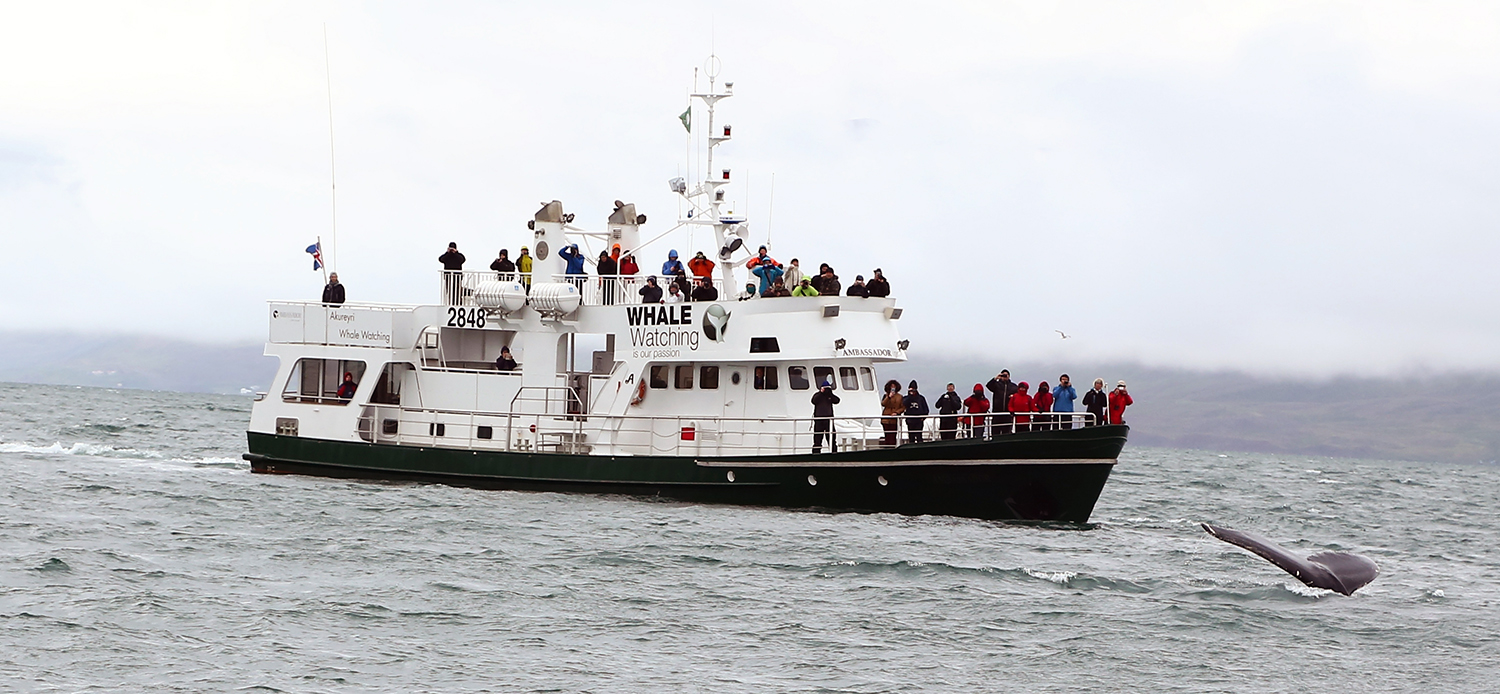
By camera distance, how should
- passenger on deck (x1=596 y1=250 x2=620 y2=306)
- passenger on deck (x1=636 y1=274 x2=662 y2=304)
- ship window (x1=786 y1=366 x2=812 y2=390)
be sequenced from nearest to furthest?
ship window (x1=786 y1=366 x2=812 y2=390) < passenger on deck (x1=636 y1=274 x2=662 y2=304) < passenger on deck (x1=596 y1=250 x2=620 y2=306)

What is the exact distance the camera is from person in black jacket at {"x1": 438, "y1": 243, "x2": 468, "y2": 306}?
29.0 metres

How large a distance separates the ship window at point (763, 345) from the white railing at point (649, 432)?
1193 millimetres

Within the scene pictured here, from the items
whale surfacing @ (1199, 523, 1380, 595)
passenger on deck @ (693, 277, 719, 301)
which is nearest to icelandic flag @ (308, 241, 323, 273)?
passenger on deck @ (693, 277, 719, 301)

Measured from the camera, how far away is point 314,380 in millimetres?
30094

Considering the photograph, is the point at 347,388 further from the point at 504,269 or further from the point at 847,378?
the point at 847,378

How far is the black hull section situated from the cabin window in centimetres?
416

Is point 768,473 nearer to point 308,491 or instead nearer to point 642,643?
point 308,491

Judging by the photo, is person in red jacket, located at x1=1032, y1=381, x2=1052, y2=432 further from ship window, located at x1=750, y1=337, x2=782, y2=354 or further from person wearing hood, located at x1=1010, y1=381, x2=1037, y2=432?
ship window, located at x1=750, y1=337, x2=782, y2=354

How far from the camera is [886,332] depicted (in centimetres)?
2653

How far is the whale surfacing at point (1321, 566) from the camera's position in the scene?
18.3 m

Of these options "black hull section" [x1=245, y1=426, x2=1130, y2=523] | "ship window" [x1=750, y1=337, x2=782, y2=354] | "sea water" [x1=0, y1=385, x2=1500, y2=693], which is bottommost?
"sea water" [x1=0, y1=385, x2=1500, y2=693]

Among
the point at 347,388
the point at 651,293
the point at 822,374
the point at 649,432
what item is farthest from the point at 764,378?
the point at 347,388

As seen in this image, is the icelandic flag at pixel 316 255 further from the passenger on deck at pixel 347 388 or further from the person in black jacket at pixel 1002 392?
the person in black jacket at pixel 1002 392

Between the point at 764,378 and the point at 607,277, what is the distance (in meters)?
3.76
